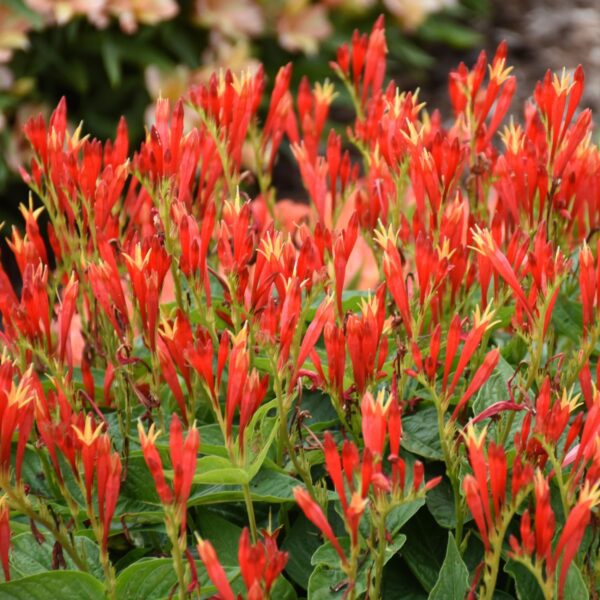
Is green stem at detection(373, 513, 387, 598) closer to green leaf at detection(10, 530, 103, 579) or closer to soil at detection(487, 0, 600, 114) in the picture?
green leaf at detection(10, 530, 103, 579)

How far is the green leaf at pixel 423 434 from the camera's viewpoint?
5.22 ft

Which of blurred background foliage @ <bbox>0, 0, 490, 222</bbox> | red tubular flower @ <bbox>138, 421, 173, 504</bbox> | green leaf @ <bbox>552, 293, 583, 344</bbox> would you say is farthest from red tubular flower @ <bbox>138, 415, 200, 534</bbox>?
blurred background foliage @ <bbox>0, 0, 490, 222</bbox>

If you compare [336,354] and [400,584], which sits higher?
[336,354]

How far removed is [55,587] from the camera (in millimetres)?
1431

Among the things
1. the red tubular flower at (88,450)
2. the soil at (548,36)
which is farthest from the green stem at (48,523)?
the soil at (548,36)

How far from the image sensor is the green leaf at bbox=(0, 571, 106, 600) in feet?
4.66

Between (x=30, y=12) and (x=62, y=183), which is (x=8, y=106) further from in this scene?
(x=62, y=183)

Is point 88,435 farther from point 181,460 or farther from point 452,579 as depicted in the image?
point 452,579

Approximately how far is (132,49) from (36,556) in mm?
3918

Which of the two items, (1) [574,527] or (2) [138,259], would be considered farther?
(2) [138,259]

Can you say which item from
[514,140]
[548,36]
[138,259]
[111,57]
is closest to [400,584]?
[138,259]

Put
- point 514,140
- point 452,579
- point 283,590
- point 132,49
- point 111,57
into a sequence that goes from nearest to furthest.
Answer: point 452,579
point 283,590
point 514,140
point 111,57
point 132,49

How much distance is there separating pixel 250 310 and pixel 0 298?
0.35m

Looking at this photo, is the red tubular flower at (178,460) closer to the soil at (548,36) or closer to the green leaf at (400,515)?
the green leaf at (400,515)
